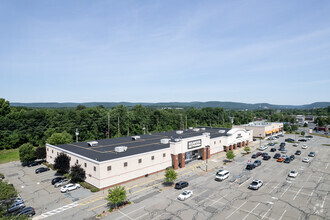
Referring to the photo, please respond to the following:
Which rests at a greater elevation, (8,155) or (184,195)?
(184,195)

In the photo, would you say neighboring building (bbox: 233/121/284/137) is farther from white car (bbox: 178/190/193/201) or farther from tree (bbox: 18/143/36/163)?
tree (bbox: 18/143/36/163)

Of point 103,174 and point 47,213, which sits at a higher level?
point 103,174

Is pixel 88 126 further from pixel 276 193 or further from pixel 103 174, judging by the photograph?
pixel 276 193

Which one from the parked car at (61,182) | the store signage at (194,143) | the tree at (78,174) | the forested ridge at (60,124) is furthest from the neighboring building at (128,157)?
the forested ridge at (60,124)

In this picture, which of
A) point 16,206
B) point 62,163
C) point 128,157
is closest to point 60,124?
point 62,163

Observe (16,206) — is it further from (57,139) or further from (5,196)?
(57,139)

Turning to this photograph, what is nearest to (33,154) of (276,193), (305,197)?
(276,193)
